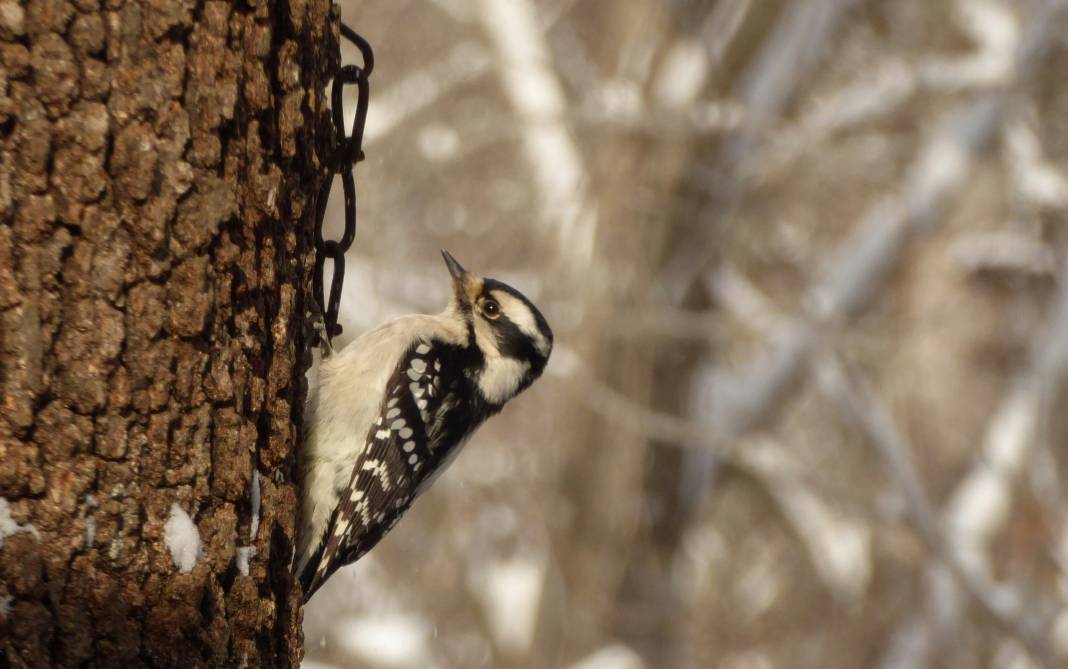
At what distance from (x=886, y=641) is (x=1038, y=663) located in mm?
3404

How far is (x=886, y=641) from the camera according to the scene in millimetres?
11641

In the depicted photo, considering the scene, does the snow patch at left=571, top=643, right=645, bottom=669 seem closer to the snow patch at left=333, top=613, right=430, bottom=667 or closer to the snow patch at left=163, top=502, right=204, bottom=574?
the snow patch at left=333, top=613, right=430, bottom=667

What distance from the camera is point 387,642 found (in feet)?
30.8

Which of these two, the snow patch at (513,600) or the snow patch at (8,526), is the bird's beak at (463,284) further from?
the snow patch at (513,600)

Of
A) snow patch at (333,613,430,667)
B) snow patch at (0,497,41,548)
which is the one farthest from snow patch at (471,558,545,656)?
snow patch at (0,497,41,548)

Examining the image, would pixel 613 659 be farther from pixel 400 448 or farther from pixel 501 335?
pixel 400 448

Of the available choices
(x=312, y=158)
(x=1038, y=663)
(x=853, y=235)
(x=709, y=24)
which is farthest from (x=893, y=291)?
(x=312, y=158)

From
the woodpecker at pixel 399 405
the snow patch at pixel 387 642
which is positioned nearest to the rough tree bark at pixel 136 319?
the woodpecker at pixel 399 405

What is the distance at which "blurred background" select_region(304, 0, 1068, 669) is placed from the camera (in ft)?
29.0

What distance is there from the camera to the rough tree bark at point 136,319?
2098mm

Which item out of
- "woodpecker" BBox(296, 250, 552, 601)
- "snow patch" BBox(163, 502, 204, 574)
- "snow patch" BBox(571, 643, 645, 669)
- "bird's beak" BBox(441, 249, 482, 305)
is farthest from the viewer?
"snow patch" BBox(571, 643, 645, 669)

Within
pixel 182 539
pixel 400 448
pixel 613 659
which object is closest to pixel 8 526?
pixel 182 539

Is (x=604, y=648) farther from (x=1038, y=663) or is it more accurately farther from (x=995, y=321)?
(x=995, y=321)

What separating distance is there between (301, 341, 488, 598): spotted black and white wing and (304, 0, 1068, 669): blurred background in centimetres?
455
